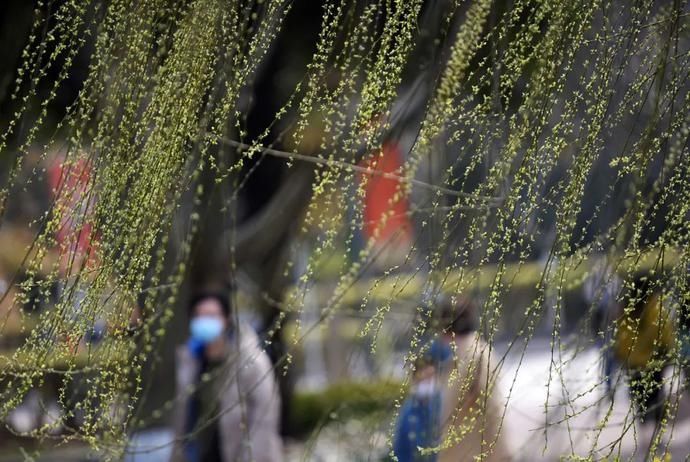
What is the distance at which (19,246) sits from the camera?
2.48 metres

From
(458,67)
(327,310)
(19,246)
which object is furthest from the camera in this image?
(19,246)

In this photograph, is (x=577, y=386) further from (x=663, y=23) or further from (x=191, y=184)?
(x=191, y=184)

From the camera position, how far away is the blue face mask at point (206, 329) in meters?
3.15

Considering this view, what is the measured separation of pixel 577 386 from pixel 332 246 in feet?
1.62

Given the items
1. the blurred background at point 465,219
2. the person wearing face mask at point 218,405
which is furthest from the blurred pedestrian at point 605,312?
the person wearing face mask at point 218,405

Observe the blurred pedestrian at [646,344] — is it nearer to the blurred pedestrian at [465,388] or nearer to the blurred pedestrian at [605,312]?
the blurred pedestrian at [605,312]

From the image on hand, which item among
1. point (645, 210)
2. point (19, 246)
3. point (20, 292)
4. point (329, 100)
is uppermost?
point (329, 100)

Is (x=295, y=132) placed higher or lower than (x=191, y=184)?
higher

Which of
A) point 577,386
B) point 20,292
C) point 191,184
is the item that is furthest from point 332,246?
point 20,292

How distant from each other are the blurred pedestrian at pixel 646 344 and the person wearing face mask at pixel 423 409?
302 mm

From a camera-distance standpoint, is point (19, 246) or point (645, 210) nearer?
point (645, 210)

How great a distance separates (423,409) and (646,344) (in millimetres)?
397

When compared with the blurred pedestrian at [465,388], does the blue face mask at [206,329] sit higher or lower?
higher

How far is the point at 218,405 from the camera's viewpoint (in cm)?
239
